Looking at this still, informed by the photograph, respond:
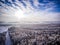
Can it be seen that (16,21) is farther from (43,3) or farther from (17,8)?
(43,3)

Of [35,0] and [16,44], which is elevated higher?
[35,0]

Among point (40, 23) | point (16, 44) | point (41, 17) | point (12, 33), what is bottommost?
point (16, 44)

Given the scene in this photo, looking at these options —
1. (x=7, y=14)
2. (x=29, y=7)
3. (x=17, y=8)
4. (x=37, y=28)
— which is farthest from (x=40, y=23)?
(x=7, y=14)

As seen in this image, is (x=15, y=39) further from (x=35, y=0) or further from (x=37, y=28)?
(x=35, y=0)

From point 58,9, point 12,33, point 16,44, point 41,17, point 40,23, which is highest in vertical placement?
point 58,9

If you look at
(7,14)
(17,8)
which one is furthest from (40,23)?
(7,14)

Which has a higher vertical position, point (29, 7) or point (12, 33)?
point (29, 7)

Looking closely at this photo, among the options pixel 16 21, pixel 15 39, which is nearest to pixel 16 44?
pixel 15 39

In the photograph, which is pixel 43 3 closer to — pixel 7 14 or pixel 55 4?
pixel 55 4
